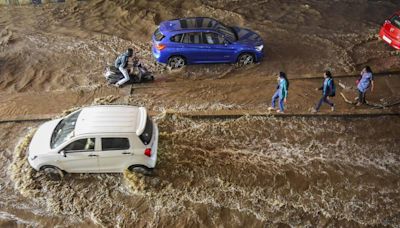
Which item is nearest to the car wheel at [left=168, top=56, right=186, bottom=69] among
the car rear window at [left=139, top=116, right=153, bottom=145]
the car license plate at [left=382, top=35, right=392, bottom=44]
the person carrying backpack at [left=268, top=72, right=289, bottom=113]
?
the person carrying backpack at [left=268, top=72, right=289, bottom=113]

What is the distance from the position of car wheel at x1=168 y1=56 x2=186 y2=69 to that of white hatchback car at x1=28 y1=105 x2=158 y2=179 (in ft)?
14.3

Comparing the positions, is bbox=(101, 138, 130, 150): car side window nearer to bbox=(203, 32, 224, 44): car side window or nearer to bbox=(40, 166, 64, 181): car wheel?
bbox=(40, 166, 64, 181): car wheel

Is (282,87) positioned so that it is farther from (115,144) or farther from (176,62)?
(115,144)

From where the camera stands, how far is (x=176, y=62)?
13539 mm

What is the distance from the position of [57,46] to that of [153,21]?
414 cm

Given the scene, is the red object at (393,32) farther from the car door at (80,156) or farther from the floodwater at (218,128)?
the car door at (80,156)

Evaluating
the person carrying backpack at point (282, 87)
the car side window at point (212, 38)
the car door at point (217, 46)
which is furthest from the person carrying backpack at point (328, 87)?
the car side window at point (212, 38)

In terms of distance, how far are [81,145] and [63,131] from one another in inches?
30.1

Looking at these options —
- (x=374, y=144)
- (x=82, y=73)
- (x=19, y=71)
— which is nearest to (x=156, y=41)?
(x=82, y=73)

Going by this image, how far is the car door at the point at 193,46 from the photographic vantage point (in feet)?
43.0

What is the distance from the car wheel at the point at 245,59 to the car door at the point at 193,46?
4.22 ft

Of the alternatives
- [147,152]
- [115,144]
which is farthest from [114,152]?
[147,152]

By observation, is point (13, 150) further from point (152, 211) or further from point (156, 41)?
point (156, 41)

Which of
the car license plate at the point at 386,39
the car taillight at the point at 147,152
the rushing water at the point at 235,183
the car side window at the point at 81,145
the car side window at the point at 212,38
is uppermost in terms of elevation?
the car side window at the point at 212,38
